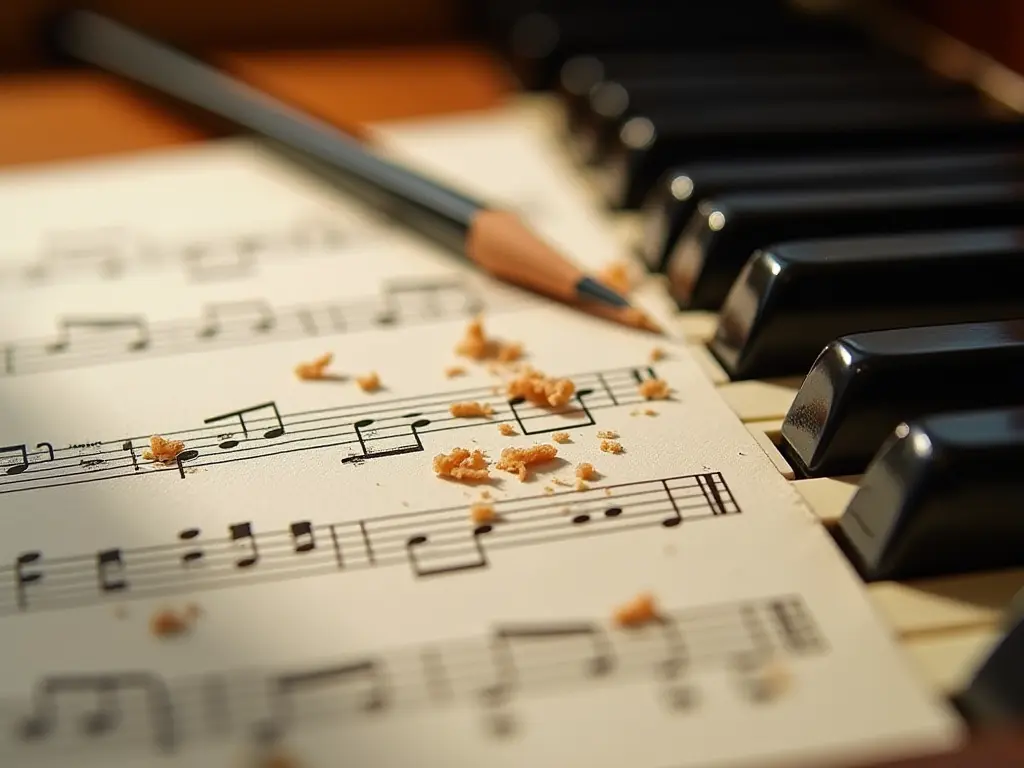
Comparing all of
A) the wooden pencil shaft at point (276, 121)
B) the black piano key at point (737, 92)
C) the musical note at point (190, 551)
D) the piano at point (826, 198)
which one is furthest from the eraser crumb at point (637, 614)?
the black piano key at point (737, 92)

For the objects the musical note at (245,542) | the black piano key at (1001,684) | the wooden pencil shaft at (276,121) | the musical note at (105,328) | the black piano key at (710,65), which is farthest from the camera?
the black piano key at (710,65)

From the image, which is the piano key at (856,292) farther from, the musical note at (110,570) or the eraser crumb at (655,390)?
the musical note at (110,570)

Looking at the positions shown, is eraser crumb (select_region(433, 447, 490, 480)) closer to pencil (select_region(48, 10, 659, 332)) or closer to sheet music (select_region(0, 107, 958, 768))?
sheet music (select_region(0, 107, 958, 768))

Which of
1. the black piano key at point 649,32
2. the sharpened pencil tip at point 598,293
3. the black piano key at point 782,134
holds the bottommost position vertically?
the sharpened pencil tip at point 598,293

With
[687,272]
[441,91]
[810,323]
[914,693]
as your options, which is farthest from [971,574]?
[441,91]

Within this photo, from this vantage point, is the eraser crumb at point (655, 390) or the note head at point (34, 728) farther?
the eraser crumb at point (655, 390)
